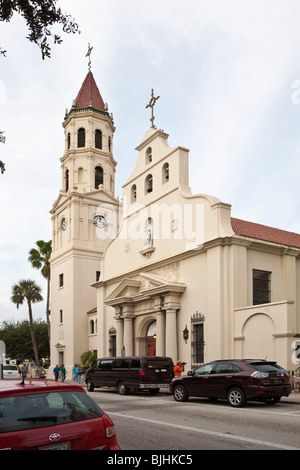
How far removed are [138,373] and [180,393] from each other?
12.6 ft

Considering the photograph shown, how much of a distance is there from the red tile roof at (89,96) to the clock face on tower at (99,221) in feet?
34.7

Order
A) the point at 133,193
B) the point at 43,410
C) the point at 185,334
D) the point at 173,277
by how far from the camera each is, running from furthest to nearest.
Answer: the point at 133,193
the point at 173,277
the point at 185,334
the point at 43,410

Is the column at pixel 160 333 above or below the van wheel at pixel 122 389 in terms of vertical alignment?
above

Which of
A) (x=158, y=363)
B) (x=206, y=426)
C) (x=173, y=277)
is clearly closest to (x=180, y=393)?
(x=158, y=363)

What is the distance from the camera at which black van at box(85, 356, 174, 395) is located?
2028cm

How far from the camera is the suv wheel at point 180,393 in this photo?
16.6m

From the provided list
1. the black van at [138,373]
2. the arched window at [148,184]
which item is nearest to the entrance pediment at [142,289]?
the arched window at [148,184]

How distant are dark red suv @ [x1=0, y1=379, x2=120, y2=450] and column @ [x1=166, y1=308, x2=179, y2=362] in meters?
20.8

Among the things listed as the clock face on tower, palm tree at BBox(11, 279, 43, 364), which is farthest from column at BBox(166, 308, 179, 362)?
palm tree at BBox(11, 279, 43, 364)

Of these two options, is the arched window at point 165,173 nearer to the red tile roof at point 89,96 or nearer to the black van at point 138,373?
the black van at point 138,373

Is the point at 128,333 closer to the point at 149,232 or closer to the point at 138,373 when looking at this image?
the point at 149,232

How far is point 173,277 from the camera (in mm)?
27469

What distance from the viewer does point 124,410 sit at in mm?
14406
